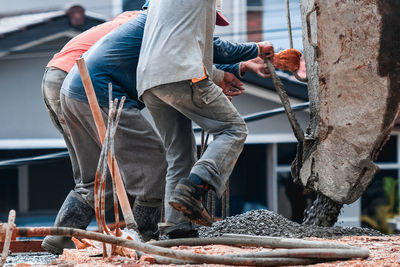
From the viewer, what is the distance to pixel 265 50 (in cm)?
391

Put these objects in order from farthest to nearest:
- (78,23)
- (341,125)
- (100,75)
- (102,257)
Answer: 1. (78,23)
2. (341,125)
3. (100,75)
4. (102,257)

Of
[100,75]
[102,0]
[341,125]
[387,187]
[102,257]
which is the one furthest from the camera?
[102,0]

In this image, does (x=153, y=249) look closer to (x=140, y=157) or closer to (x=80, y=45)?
(x=140, y=157)

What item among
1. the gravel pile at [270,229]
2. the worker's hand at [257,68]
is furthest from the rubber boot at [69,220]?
the worker's hand at [257,68]

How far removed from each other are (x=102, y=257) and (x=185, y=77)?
0.93m

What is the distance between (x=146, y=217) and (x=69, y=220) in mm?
438

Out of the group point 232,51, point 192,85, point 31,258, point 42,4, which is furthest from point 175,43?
point 42,4

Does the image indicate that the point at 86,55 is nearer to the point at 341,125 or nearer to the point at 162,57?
the point at 162,57

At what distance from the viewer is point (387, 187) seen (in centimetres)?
1051

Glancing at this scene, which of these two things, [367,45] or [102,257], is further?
[367,45]

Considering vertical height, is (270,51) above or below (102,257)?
above

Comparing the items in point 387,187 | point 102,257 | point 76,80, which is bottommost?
point 387,187

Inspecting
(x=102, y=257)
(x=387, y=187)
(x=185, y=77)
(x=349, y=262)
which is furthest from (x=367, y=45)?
(x=387, y=187)

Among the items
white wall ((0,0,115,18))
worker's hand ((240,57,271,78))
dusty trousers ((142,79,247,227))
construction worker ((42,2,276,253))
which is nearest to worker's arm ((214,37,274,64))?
construction worker ((42,2,276,253))
